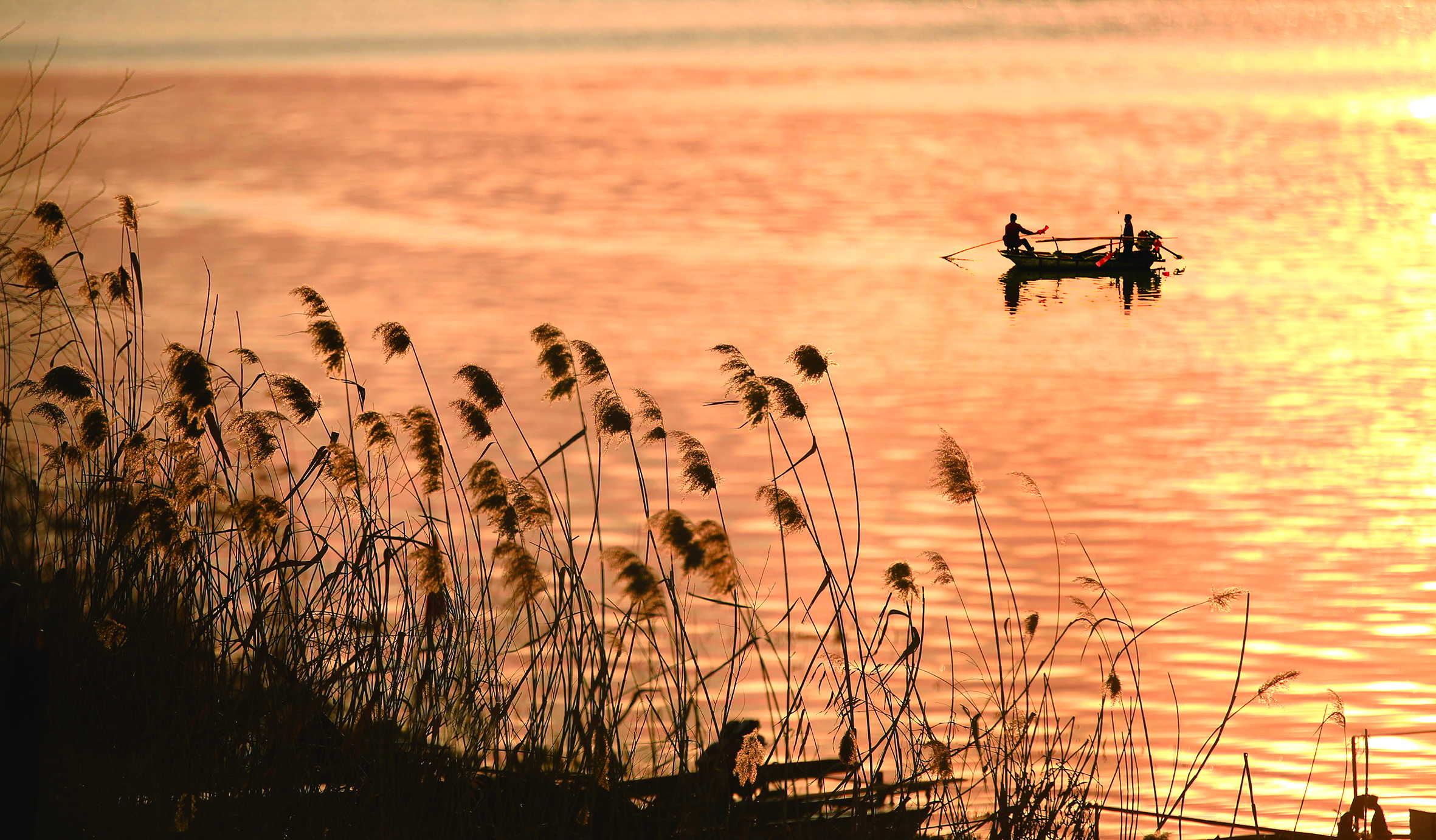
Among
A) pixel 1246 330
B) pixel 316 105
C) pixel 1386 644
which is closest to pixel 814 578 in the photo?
pixel 1386 644

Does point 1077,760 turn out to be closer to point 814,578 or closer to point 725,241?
point 814,578

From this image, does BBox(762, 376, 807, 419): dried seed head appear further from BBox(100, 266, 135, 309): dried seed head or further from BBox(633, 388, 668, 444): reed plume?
BBox(100, 266, 135, 309): dried seed head

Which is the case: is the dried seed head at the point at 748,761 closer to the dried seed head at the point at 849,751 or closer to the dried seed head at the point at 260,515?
the dried seed head at the point at 849,751

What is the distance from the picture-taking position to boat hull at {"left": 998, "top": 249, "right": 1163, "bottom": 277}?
111ft

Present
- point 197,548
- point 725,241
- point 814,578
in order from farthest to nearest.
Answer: point 725,241 < point 814,578 < point 197,548

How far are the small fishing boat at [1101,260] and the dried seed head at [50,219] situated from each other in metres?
28.8

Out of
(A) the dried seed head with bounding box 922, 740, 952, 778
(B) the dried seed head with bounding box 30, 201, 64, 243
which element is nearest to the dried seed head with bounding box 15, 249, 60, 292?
(B) the dried seed head with bounding box 30, 201, 64, 243

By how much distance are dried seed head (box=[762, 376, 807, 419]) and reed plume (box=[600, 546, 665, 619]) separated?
0.92 meters

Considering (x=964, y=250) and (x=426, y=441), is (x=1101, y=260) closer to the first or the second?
(x=964, y=250)

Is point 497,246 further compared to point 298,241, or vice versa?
point 497,246

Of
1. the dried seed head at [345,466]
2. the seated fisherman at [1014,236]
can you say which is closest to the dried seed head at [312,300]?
the dried seed head at [345,466]

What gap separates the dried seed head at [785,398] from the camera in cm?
462

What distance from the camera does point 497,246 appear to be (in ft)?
100

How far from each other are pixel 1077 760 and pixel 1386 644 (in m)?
3.18
